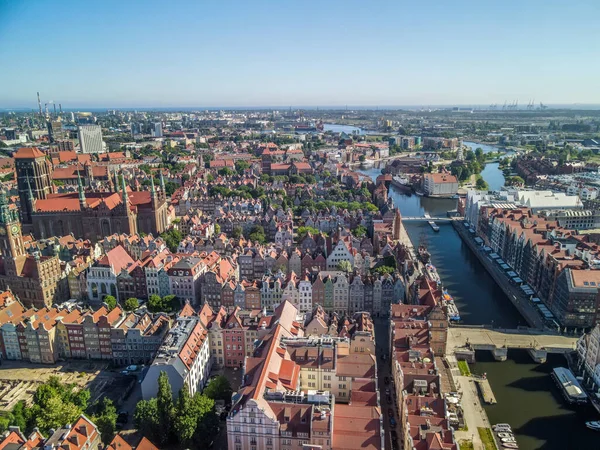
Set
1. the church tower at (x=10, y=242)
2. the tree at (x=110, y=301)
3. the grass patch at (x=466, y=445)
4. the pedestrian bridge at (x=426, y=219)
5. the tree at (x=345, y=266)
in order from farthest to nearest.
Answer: the pedestrian bridge at (x=426, y=219) → the tree at (x=345, y=266) → the church tower at (x=10, y=242) → the tree at (x=110, y=301) → the grass patch at (x=466, y=445)

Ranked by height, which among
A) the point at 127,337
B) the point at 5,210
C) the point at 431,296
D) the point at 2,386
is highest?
the point at 5,210

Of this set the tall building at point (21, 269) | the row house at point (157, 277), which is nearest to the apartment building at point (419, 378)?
the row house at point (157, 277)

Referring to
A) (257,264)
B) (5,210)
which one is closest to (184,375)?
(257,264)

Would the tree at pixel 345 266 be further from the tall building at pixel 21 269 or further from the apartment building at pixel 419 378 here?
the tall building at pixel 21 269

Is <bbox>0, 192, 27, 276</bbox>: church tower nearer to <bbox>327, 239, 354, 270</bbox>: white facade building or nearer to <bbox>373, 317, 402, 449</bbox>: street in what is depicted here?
<bbox>327, 239, 354, 270</bbox>: white facade building

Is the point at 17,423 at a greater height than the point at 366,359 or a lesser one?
lesser

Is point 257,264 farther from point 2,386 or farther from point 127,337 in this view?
point 2,386
